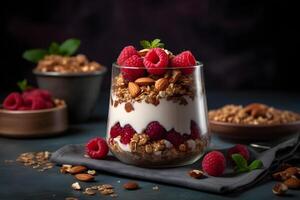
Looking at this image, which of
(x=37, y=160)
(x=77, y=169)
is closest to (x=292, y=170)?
(x=77, y=169)

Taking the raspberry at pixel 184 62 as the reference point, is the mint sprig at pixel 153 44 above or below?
above

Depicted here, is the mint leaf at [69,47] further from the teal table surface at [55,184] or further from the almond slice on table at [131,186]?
the almond slice on table at [131,186]

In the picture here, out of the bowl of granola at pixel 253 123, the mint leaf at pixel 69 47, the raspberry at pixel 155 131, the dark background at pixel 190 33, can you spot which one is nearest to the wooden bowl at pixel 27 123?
the mint leaf at pixel 69 47

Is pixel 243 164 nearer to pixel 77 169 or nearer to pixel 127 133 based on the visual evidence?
pixel 127 133

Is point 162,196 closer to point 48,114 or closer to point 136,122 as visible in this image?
point 136,122

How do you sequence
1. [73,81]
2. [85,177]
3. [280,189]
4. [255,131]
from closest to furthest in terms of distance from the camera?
1. [280,189]
2. [85,177]
3. [255,131]
4. [73,81]

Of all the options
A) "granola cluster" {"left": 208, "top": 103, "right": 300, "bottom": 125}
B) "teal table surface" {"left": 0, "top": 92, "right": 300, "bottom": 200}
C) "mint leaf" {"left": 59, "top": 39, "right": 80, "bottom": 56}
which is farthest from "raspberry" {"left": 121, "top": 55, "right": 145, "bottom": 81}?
"mint leaf" {"left": 59, "top": 39, "right": 80, "bottom": 56}
